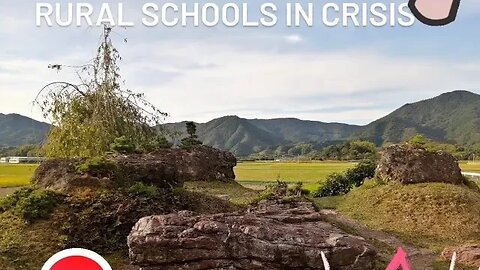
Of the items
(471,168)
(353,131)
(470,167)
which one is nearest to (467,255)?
(471,168)

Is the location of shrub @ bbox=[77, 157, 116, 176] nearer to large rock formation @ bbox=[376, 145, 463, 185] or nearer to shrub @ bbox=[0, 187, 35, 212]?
shrub @ bbox=[0, 187, 35, 212]

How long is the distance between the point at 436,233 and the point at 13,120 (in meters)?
74.8

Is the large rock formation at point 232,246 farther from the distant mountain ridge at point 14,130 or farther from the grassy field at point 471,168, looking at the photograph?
the distant mountain ridge at point 14,130

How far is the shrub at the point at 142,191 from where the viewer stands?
12633 mm

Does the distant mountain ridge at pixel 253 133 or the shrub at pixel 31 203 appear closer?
the shrub at pixel 31 203

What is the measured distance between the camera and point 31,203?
11695 mm

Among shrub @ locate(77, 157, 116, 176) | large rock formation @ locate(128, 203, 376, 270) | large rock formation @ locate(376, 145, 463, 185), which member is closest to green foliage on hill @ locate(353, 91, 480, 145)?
large rock formation @ locate(376, 145, 463, 185)

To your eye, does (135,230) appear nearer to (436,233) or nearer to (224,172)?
(436,233)

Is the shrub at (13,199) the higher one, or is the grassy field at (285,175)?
the shrub at (13,199)

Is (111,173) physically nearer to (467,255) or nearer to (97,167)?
(97,167)

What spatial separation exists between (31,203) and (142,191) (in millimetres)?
2238

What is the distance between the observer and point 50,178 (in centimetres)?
1299

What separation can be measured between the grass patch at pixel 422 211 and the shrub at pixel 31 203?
837 centimetres

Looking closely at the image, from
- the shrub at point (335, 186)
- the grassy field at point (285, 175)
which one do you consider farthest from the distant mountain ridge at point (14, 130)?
the shrub at point (335, 186)
